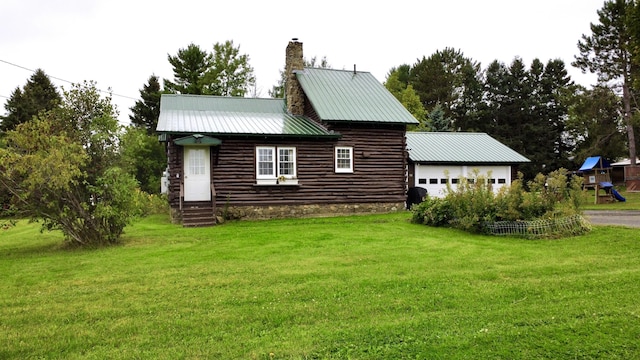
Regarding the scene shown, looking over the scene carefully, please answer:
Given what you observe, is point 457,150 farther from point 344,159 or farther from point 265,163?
point 265,163

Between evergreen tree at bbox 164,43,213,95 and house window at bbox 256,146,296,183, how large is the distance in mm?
24836

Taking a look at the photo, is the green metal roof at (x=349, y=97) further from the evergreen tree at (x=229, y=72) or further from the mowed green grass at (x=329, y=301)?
the evergreen tree at (x=229, y=72)

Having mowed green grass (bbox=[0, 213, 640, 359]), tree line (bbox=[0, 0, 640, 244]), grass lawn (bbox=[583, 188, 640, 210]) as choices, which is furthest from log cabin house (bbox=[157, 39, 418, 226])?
grass lawn (bbox=[583, 188, 640, 210])

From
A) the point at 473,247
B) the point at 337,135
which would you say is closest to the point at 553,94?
the point at 337,135

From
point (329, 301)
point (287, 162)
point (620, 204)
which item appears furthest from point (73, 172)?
point (620, 204)

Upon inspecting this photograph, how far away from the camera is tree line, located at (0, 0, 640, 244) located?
1104 centimetres

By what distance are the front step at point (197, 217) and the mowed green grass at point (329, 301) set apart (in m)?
4.71

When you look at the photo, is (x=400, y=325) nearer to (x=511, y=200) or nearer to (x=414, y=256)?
(x=414, y=256)

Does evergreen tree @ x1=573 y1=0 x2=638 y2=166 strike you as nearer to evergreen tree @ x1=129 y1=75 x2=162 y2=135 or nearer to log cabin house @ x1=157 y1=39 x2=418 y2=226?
log cabin house @ x1=157 y1=39 x2=418 y2=226

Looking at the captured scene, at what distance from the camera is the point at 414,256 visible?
954 centimetres

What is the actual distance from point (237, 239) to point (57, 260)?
14.2 ft

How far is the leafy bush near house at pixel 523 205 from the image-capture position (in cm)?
1227

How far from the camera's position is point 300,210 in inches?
742

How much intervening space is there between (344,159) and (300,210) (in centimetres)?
295
